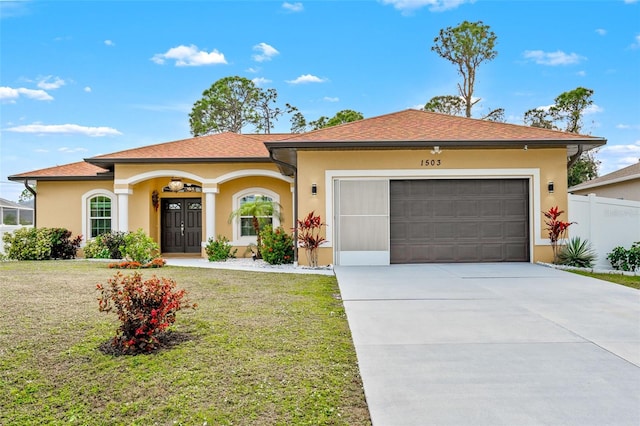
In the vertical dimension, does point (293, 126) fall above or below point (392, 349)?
above

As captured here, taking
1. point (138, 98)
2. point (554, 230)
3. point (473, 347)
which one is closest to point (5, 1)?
point (138, 98)

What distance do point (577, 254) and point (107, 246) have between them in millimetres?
13631

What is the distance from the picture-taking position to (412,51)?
75.2ft

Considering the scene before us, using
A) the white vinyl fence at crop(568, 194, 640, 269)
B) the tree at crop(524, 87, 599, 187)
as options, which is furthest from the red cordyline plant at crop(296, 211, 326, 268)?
the tree at crop(524, 87, 599, 187)

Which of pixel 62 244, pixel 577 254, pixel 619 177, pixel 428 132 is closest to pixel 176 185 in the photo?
pixel 62 244

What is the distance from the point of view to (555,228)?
10812 mm

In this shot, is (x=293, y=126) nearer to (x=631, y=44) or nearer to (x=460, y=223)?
(x=631, y=44)

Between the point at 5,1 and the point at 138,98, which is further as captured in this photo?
the point at 138,98

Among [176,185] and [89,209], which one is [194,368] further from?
[89,209]

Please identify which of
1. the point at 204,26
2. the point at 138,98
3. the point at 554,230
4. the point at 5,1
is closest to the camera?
the point at 554,230

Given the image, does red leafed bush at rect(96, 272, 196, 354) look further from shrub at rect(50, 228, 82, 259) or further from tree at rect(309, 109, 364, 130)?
tree at rect(309, 109, 364, 130)

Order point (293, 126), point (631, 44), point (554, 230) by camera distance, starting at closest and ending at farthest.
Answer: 1. point (554, 230)
2. point (631, 44)
3. point (293, 126)

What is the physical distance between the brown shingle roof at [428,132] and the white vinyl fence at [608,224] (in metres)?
1.79

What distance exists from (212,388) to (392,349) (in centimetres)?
188
